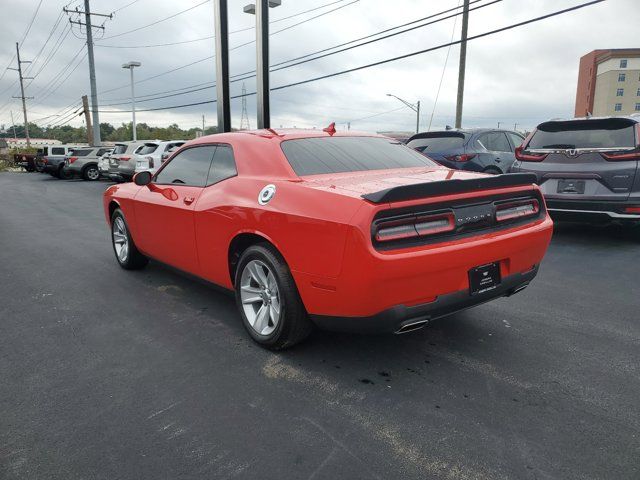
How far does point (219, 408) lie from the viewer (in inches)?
103

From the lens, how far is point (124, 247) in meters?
5.57

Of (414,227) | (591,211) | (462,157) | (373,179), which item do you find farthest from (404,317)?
(462,157)

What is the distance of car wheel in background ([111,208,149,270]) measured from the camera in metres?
5.36

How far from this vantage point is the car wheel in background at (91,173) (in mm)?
24370

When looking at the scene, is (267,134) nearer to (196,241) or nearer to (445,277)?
(196,241)

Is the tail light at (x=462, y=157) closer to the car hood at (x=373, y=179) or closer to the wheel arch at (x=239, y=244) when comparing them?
the car hood at (x=373, y=179)

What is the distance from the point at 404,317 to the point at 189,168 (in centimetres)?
257

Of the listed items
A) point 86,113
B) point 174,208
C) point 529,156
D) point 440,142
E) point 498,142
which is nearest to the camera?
point 174,208

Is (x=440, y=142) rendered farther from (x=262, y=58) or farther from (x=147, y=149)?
(x=147, y=149)

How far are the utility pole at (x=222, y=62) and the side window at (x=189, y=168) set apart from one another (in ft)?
33.2

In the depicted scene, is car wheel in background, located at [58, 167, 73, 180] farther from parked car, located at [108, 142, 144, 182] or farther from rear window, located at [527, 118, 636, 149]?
rear window, located at [527, 118, 636, 149]

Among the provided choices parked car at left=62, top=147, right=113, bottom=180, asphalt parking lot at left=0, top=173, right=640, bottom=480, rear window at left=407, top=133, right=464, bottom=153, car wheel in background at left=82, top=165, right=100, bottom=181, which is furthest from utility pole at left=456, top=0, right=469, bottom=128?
car wheel in background at left=82, top=165, right=100, bottom=181

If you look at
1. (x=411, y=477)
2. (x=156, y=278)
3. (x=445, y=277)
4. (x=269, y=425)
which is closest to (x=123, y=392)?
(x=269, y=425)

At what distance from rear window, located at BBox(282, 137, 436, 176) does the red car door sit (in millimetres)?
914
